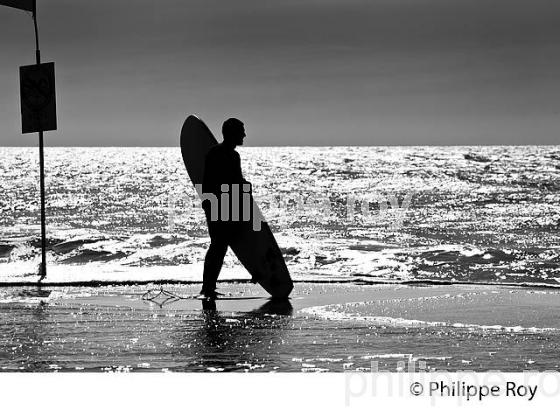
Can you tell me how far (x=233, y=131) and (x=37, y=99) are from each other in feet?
9.81

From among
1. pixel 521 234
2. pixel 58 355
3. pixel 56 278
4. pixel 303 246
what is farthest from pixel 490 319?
pixel 521 234

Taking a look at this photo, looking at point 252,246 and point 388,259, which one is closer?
point 252,246

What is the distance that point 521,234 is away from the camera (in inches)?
1261

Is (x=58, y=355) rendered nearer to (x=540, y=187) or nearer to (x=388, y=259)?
(x=388, y=259)

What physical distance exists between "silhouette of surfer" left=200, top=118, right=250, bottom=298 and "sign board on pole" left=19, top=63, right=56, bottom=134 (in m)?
2.58

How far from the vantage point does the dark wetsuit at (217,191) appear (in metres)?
9.37

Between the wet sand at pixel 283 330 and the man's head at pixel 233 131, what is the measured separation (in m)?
1.62

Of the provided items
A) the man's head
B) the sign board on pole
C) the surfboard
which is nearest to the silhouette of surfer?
the man's head

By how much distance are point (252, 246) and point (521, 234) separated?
2401cm

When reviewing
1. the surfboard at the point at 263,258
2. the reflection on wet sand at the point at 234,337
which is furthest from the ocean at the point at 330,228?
the reflection on wet sand at the point at 234,337

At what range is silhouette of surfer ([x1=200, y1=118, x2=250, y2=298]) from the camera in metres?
9.37

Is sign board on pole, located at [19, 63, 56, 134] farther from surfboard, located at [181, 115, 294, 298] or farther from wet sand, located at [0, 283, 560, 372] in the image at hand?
surfboard, located at [181, 115, 294, 298]

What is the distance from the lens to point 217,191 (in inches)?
370

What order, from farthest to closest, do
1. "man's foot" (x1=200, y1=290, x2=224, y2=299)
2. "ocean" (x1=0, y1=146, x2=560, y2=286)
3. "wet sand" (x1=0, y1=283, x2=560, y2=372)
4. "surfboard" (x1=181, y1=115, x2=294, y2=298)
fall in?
"ocean" (x1=0, y1=146, x2=560, y2=286), "surfboard" (x1=181, y1=115, x2=294, y2=298), "man's foot" (x1=200, y1=290, x2=224, y2=299), "wet sand" (x1=0, y1=283, x2=560, y2=372)
